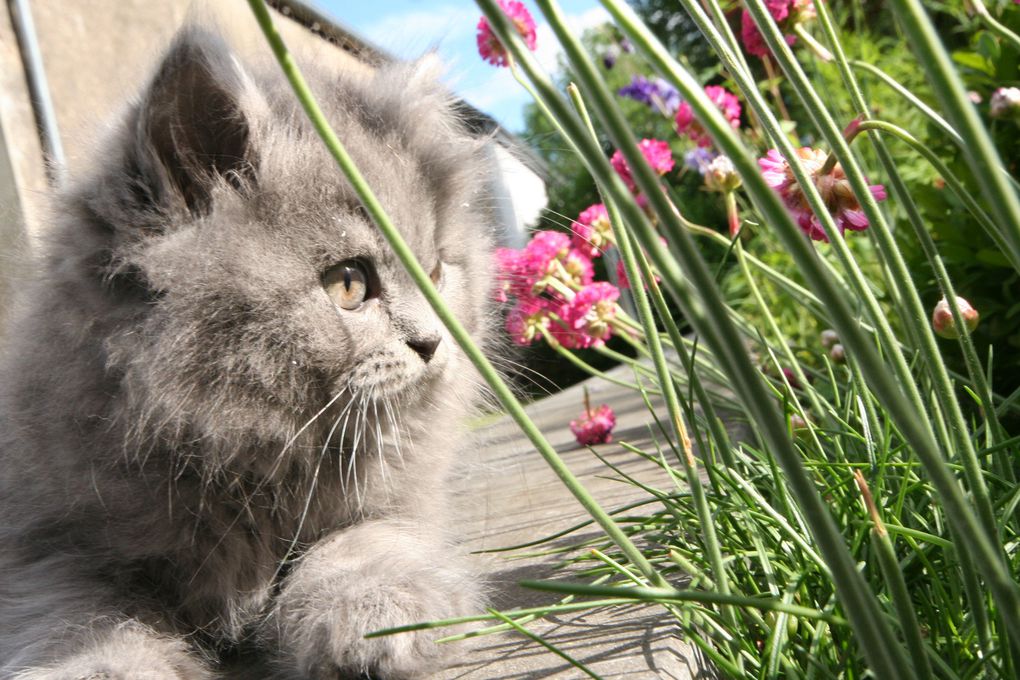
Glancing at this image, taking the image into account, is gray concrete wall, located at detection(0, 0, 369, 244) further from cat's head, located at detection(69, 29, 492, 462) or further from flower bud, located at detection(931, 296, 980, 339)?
flower bud, located at detection(931, 296, 980, 339)

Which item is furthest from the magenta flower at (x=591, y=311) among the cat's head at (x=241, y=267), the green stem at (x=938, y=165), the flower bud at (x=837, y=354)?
the green stem at (x=938, y=165)

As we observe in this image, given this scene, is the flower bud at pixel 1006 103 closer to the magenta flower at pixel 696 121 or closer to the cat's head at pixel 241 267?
the magenta flower at pixel 696 121

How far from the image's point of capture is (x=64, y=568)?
130 cm

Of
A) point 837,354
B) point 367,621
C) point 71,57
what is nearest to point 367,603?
point 367,621

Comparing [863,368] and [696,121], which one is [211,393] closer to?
[863,368]

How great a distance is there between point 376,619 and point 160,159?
775mm

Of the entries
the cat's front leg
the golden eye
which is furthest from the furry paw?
the golden eye

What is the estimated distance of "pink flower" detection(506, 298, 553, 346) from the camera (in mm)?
2230

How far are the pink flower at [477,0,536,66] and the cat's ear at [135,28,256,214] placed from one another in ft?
1.86

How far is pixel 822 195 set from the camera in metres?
1.03

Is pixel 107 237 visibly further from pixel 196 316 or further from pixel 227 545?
pixel 227 545

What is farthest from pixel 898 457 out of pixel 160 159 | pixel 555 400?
pixel 555 400

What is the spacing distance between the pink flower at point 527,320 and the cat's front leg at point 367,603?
2.92ft

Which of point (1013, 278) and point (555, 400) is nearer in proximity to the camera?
point (1013, 278)
